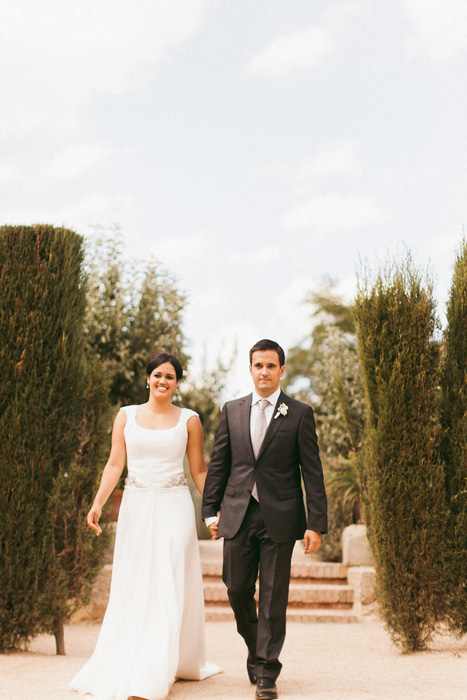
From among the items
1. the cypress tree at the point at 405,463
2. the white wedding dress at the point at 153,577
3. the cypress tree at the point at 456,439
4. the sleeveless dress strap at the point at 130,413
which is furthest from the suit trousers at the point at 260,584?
the cypress tree at the point at 456,439

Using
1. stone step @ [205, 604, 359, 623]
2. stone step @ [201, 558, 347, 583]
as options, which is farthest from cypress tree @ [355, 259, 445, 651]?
stone step @ [201, 558, 347, 583]

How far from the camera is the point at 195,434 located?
496 cm

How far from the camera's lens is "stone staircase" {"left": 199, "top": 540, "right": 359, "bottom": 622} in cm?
921

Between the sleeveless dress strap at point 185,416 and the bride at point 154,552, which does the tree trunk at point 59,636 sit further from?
the sleeveless dress strap at point 185,416

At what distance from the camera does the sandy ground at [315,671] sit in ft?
14.9

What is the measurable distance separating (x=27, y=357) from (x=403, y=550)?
12.3 ft

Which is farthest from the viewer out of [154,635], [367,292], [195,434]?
[367,292]

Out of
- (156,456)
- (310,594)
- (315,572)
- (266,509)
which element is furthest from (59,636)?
(315,572)

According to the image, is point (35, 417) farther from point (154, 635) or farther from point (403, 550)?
point (403, 550)

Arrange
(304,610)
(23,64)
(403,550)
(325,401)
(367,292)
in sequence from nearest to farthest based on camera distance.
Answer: (403,550), (367,292), (304,610), (23,64), (325,401)

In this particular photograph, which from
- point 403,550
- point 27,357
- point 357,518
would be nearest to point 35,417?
point 27,357

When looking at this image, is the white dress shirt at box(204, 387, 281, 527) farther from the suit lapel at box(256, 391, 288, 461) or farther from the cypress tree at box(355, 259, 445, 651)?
the cypress tree at box(355, 259, 445, 651)

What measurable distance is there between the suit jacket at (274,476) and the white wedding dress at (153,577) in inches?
12.9

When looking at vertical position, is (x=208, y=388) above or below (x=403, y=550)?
above
